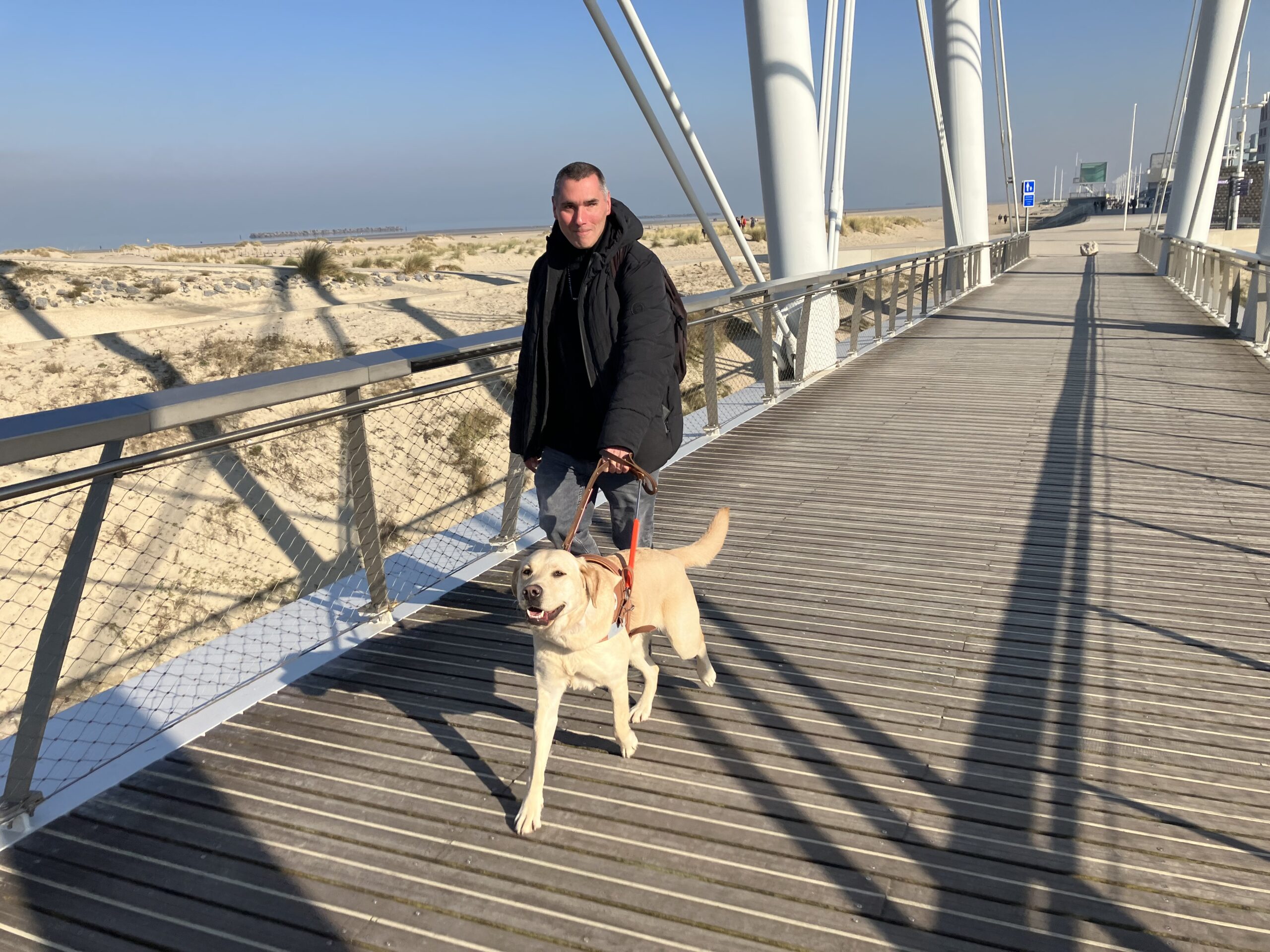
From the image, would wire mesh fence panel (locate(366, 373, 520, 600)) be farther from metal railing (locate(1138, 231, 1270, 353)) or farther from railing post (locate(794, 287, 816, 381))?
metal railing (locate(1138, 231, 1270, 353))

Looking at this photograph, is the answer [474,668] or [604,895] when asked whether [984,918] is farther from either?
[474,668]

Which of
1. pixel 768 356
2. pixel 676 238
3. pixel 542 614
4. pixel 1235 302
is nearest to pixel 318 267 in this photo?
pixel 768 356

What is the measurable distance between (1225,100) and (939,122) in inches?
246

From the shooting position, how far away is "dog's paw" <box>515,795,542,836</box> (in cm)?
261

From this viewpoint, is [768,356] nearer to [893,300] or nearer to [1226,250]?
[893,300]

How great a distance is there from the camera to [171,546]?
11.4 meters

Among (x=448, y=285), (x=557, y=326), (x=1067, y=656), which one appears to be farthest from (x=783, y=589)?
(x=448, y=285)

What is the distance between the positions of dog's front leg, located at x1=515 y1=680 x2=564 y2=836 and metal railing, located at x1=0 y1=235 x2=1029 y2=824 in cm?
129

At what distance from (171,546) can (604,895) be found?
34.7ft

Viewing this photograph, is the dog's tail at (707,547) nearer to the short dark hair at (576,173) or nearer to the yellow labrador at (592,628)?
→ the yellow labrador at (592,628)

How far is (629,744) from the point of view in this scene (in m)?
2.93

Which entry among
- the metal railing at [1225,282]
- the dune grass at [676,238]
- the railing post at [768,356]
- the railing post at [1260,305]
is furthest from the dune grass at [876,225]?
the railing post at [768,356]

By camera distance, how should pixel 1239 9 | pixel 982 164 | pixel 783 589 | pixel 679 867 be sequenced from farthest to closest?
pixel 982 164 → pixel 1239 9 → pixel 783 589 → pixel 679 867

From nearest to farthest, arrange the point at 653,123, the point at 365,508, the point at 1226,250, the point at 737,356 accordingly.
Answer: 1. the point at 365,508
2. the point at 653,123
3. the point at 1226,250
4. the point at 737,356
